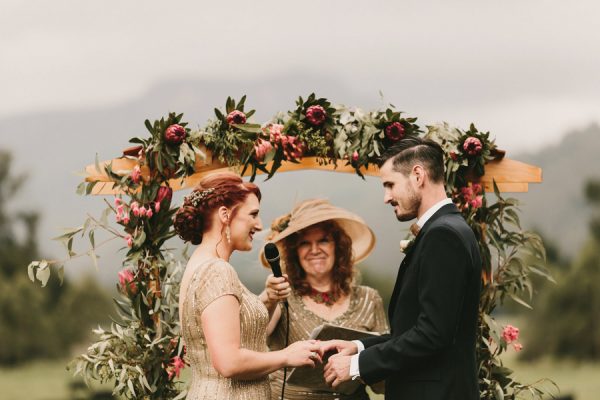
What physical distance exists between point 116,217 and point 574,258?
26.2 m

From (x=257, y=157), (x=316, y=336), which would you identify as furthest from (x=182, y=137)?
(x=316, y=336)

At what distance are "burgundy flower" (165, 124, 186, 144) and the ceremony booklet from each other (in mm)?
1494

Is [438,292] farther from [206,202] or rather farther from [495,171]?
[495,171]

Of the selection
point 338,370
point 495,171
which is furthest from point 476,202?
point 338,370

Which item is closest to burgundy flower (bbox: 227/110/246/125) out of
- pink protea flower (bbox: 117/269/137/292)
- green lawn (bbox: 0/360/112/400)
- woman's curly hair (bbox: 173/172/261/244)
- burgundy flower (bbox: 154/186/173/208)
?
burgundy flower (bbox: 154/186/173/208)

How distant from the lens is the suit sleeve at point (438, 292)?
368 cm

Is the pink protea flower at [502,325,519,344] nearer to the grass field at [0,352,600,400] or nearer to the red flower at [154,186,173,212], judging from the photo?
the red flower at [154,186,173,212]

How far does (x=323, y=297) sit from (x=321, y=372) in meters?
0.57

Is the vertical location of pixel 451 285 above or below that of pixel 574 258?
above

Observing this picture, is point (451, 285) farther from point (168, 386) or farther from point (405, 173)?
point (168, 386)

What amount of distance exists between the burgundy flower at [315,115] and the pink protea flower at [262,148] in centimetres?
33

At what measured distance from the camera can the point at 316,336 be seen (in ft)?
15.6

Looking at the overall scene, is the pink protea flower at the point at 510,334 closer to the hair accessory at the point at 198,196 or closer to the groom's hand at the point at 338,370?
the groom's hand at the point at 338,370

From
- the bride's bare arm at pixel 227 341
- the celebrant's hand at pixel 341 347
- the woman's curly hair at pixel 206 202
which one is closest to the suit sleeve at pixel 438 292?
the celebrant's hand at pixel 341 347
